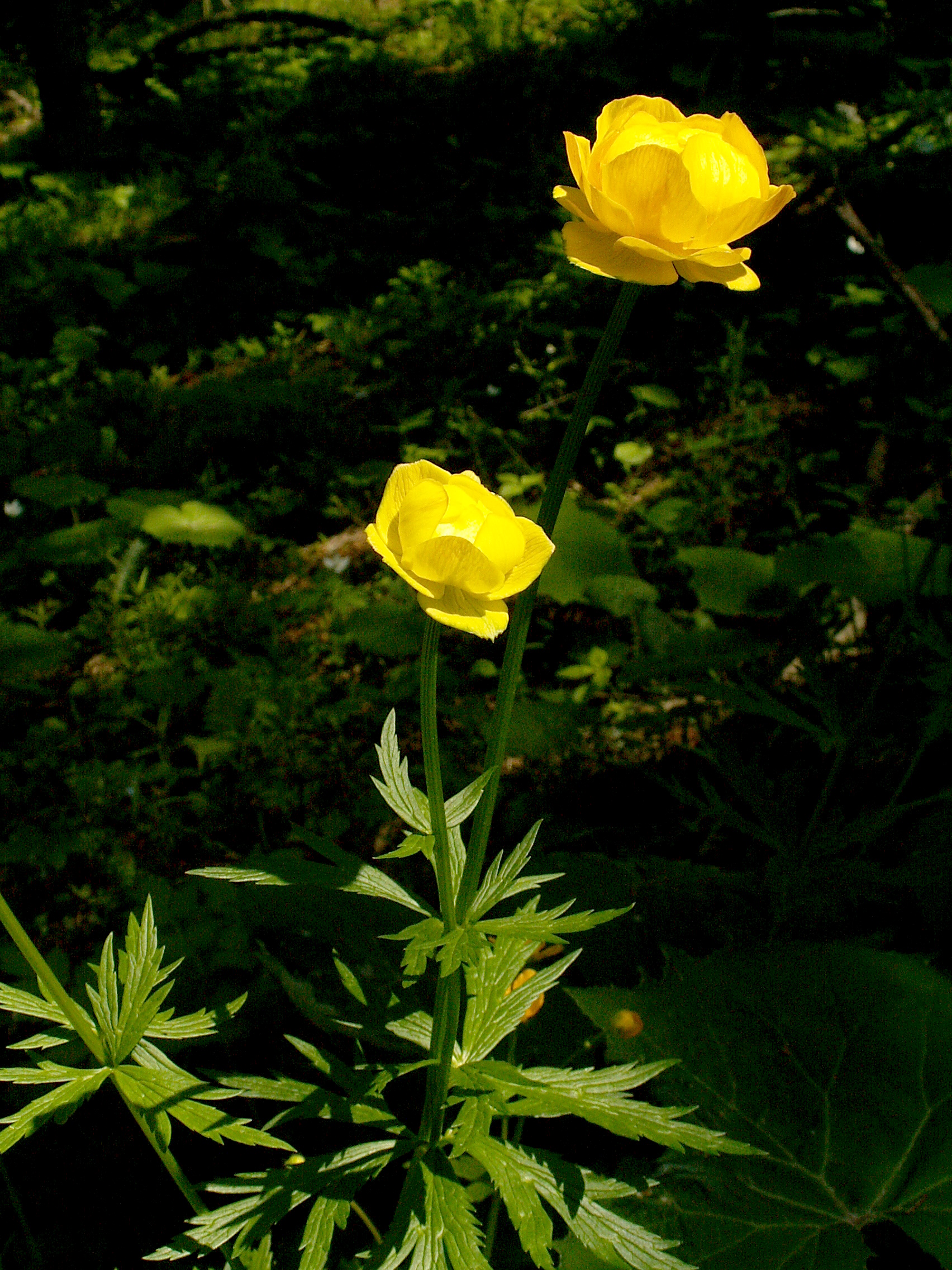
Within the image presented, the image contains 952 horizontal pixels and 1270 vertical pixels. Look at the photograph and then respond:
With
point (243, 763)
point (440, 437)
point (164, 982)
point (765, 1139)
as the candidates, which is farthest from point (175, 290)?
point (765, 1139)

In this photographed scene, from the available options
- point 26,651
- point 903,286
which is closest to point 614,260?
point 903,286

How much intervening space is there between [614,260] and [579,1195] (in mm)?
809

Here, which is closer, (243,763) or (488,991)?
(488,991)

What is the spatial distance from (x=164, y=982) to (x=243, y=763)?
2.39 feet

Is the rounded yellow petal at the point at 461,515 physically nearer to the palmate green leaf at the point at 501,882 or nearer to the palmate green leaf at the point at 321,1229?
the palmate green leaf at the point at 501,882

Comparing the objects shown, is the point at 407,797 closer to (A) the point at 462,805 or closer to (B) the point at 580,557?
(A) the point at 462,805

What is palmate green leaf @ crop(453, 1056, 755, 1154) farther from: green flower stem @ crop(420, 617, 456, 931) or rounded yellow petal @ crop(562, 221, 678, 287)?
rounded yellow petal @ crop(562, 221, 678, 287)

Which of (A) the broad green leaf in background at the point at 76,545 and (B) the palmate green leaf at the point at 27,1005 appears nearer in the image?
(B) the palmate green leaf at the point at 27,1005

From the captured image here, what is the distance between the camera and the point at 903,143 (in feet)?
10.2

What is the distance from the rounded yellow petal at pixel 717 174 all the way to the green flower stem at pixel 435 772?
357 mm

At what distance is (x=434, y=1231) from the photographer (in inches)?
30.8

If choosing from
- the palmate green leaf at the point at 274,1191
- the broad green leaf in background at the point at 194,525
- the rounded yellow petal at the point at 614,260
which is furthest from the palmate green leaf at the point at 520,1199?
the broad green leaf in background at the point at 194,525

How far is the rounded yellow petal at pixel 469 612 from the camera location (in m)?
0.58

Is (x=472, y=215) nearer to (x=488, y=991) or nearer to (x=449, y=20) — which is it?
(x=449, y=20)
